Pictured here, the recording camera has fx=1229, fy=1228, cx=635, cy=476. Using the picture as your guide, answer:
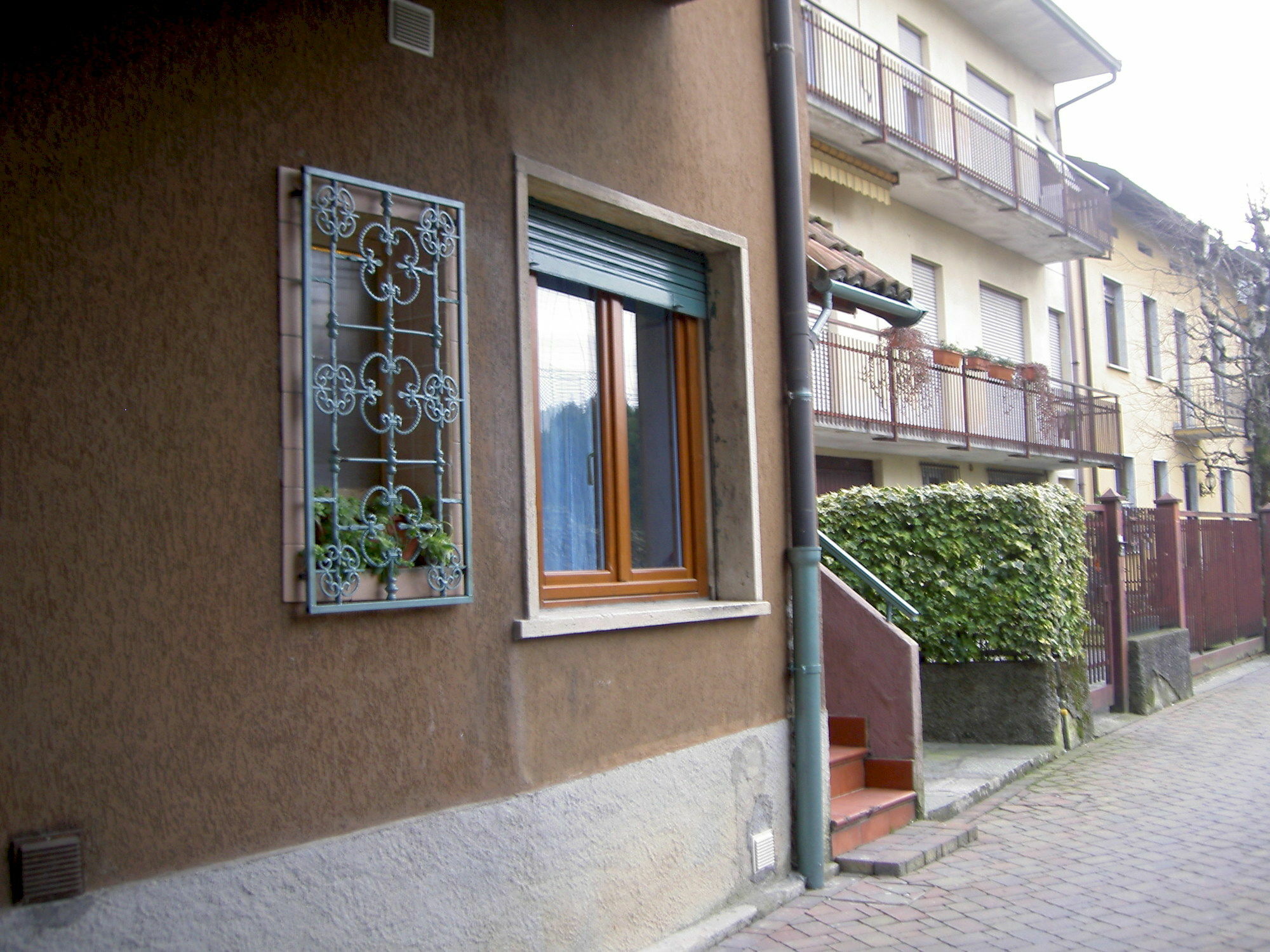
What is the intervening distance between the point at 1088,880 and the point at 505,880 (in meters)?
3.42

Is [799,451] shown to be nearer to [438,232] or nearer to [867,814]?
[867,814]

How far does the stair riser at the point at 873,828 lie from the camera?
685 cm

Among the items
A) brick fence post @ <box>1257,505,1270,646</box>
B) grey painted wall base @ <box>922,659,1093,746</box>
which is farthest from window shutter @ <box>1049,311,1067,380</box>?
grey painted wall base @ <box>922,659,1093,746</box>

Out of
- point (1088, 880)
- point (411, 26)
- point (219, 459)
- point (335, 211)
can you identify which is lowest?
point (1088, 880)

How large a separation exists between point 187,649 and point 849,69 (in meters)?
13.9

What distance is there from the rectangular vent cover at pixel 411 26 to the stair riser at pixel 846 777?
4.84 meters

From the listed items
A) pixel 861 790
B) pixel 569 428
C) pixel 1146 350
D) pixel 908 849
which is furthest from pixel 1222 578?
pixel 569 428

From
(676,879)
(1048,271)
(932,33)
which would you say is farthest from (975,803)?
(1048,271)

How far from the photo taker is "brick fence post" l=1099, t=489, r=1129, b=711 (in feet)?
39.7

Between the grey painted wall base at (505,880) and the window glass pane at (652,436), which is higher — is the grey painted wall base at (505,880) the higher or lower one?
the lower one

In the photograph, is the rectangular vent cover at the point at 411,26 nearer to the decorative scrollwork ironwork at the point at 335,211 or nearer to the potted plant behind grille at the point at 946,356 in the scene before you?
the decorative scrollwork ironwork at the point at 335,211

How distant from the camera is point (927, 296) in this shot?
59.0 feet

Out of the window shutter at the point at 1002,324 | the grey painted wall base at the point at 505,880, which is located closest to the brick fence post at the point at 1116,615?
the grey painted wall base at the point at 505,880

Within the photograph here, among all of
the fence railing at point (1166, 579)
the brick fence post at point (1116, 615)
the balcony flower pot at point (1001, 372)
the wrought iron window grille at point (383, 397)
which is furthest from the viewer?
the balcony flower pot at point (1001, 372)
